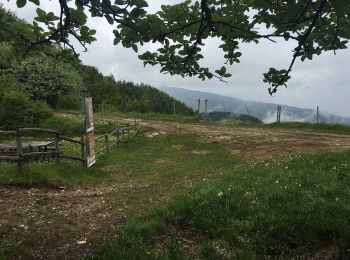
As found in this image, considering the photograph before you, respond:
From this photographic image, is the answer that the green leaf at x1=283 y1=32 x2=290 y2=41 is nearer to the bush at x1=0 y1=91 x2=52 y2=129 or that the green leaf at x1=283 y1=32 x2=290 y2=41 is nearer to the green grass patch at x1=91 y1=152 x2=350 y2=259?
the green grass patch at x1=91 y1=152 x2=350 y2=259

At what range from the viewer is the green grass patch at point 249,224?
7.37 m

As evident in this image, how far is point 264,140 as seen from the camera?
2858 centimetres

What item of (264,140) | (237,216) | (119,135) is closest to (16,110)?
(119,135)

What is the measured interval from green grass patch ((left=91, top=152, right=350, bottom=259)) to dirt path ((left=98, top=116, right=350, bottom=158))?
1331 cm

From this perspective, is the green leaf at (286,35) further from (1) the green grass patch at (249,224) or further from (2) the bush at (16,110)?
(2) the bush at (16,110)

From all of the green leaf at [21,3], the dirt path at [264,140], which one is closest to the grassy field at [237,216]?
the green leaf at [21,3]

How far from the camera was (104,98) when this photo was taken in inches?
3406

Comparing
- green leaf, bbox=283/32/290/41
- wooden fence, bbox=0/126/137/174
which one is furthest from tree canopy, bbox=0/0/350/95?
wooden fence, bbox=0/126/137/174

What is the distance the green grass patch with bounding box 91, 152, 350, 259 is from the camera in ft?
24.2

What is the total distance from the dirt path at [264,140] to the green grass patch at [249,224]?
13.3 meters

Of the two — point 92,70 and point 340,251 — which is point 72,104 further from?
point 340,251

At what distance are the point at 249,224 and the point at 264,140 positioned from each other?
20.7 m

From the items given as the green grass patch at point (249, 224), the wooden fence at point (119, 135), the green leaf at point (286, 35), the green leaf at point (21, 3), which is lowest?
the wooden fence at point (119, 135)

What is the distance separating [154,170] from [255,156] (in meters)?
6.04
